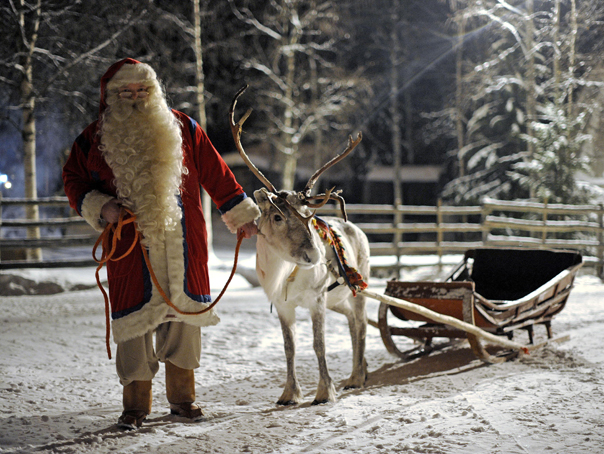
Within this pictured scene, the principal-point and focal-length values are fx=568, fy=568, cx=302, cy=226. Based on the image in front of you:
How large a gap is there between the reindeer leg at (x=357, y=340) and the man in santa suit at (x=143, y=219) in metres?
1.42

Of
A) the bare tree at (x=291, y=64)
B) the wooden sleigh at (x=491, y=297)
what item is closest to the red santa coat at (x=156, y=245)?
the wooden sleigh at (x=491, y=297)

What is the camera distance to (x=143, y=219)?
310 cm

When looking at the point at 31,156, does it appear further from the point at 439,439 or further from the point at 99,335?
the point at 439,439

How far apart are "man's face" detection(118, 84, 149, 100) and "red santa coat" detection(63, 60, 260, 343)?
0.12 m

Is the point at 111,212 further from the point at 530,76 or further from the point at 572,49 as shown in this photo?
the point at 530,76

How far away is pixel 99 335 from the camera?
231 inches

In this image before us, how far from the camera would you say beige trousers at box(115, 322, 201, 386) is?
10.3 feet

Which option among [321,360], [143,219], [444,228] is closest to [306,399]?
[321,360]

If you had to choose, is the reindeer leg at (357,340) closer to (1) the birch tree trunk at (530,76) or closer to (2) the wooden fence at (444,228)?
(2) the wooden fence at (444,228)

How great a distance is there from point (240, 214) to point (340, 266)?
0.93 metres

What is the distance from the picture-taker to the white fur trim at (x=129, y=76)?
10.3 feet

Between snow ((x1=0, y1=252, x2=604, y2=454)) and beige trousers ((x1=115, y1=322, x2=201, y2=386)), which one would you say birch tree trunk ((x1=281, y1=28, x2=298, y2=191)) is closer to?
snow ((x1=0, y1=252, x2=604, y2=454))

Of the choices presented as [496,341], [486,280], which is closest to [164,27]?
[486,280]

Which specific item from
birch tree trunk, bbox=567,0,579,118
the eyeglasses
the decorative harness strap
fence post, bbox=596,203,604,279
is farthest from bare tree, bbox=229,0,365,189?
the eyeglasses
